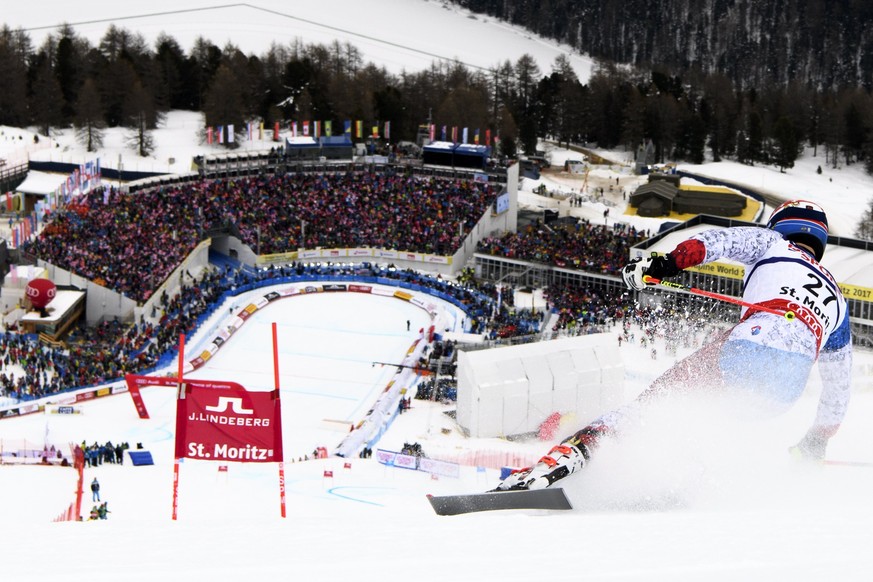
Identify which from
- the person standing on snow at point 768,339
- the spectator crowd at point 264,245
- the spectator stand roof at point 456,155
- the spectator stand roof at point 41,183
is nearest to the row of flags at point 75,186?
the spectator crowd at point 264,245

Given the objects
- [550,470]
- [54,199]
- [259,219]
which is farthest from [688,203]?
[550,470]

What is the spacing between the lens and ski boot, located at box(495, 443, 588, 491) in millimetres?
15250

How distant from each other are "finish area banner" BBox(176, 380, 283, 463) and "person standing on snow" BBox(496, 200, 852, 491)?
3.53 meters

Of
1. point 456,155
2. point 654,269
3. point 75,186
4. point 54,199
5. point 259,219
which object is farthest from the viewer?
point 456,155

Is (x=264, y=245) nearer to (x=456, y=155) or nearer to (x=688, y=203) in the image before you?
(x=456, y=155)

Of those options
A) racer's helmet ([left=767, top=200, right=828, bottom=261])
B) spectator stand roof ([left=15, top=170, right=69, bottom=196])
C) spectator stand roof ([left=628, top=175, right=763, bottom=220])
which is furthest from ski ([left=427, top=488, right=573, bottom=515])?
spectator stand roof ([left=15, top=170, right=69, bottom=196])

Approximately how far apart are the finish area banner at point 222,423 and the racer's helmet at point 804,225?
7570mm

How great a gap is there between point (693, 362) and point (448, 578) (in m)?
7.19

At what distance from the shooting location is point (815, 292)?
50.2 ft

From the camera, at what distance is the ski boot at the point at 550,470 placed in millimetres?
15250

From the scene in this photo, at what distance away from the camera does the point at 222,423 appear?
16.6 m

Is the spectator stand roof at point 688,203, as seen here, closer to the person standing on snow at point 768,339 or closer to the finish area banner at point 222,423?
the person standing on snow at point 768,339

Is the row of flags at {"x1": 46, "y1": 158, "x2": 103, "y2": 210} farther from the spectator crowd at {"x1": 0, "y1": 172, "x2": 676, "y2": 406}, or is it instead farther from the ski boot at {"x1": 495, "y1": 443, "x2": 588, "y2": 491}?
the ski boot at {"x1": 495, "y1": 443, "x2": 588, "y2": 491}

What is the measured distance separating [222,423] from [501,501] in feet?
14.4
